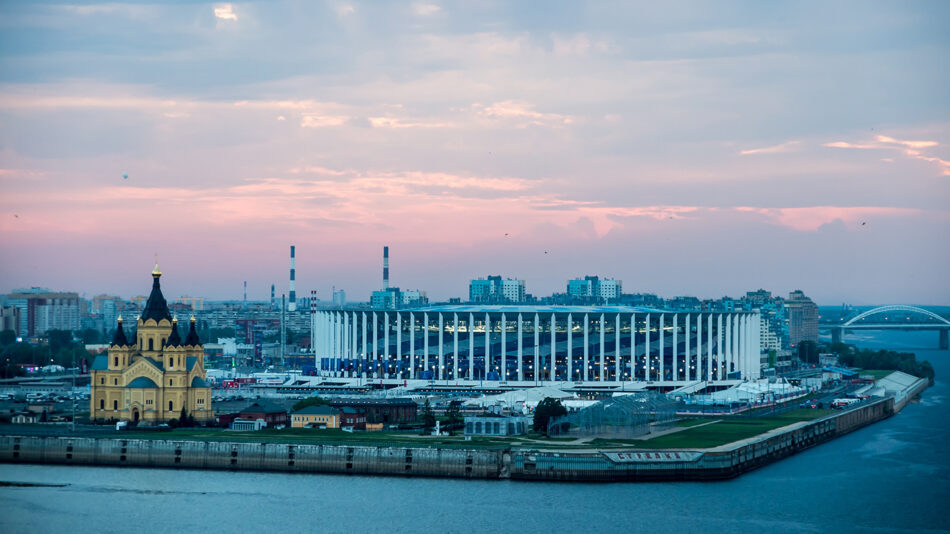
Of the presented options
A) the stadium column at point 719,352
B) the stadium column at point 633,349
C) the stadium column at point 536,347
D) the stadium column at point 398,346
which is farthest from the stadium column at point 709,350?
the stadium column at point 398,346

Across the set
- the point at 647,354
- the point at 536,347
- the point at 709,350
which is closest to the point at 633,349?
the point at 647,354

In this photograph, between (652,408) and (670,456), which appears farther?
(652,408)

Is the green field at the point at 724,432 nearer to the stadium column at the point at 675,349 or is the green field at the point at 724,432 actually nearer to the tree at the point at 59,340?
the stadium column at the point at 675,349

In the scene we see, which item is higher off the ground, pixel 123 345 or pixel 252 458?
pixel 123 345

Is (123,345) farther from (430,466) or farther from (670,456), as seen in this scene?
(670,456)

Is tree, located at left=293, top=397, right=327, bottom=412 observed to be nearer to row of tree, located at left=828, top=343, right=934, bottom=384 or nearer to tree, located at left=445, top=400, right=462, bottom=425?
tree, located at left=445, top=400, right=462, bottom=425

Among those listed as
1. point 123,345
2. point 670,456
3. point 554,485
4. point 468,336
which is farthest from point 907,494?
point 468,336
